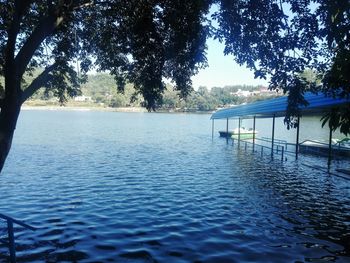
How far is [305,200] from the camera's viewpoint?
1733 cm

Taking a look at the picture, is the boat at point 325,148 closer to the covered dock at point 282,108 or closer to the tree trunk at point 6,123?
the covered dock at point 282,108

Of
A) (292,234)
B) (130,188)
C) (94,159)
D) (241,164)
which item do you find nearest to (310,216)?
(292,234)

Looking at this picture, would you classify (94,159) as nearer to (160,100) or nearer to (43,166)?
(43,166)

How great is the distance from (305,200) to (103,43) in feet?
38.2

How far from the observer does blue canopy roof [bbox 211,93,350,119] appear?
73.4 ft

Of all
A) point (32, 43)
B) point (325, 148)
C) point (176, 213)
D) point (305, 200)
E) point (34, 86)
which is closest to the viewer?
point (32, 43)

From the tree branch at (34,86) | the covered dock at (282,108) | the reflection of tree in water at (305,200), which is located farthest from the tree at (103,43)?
the reflection of tree in water at (305,200)

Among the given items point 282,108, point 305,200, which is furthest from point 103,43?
point 282,108

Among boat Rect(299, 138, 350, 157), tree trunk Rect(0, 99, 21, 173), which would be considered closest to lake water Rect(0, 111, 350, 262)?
tree trunk Rect(0, 99, 21, 173)

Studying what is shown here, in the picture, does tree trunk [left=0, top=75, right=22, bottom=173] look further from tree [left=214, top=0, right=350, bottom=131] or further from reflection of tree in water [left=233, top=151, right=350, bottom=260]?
reflection of tree in water [left=233, top=151, right=350, bottom=260]

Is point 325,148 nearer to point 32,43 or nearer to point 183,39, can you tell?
point 183,39

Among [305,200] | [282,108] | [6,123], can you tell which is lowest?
[305,200]

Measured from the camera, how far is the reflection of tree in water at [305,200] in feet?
40.8

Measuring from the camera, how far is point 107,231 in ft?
40.3
